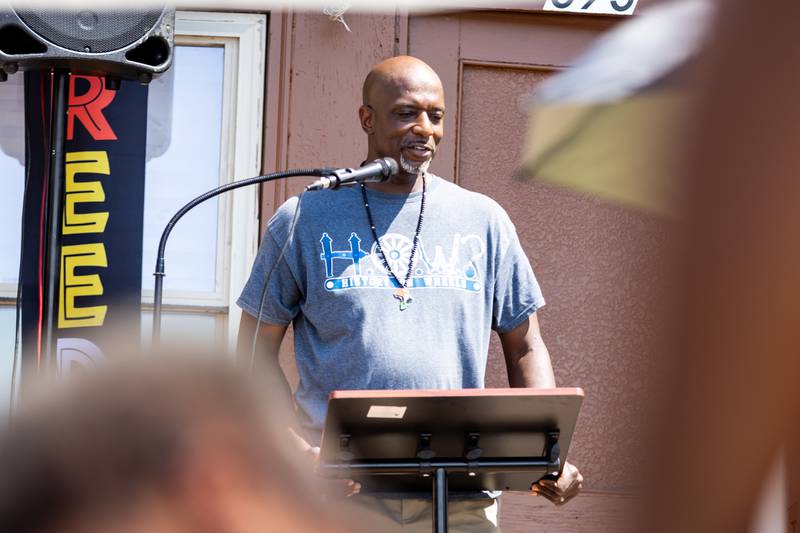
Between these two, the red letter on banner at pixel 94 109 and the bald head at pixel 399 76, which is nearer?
the bald head at pixel 399 76

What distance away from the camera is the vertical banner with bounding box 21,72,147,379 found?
16.2 ft

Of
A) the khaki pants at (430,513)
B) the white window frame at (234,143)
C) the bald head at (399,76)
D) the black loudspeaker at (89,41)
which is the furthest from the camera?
the white window frame at (234,143)

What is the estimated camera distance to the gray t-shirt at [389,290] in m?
3.32

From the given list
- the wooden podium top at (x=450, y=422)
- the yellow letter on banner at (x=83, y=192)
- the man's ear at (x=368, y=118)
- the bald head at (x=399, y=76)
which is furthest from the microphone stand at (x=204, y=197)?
the yellow letter on banner at (x=83, y=192)

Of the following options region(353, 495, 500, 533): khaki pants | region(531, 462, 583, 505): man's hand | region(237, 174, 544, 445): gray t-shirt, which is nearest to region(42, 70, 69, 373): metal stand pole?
region(237, 174, 544, 445): gray t-shirt

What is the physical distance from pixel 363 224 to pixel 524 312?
54 centimetres

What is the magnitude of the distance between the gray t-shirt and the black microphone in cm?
18

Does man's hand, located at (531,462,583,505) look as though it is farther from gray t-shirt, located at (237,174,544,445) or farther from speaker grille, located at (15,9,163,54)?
speaker grille, located at (15,9,163,54)

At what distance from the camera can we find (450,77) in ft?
17.3

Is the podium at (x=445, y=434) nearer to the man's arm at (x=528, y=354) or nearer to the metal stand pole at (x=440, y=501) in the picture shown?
the metal stand pole at (x=440, y=501)

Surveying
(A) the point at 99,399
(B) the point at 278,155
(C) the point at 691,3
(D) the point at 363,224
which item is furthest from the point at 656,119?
(B) the point at 278,155

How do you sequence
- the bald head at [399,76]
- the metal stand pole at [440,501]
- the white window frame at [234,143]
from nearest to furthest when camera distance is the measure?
the metal stand pole at [440,501], the bald head at [399,76], the white window frame at [234,143]

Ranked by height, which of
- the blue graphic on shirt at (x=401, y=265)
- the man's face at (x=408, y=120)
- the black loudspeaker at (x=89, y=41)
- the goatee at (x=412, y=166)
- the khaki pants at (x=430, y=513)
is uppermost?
the black loudspeaker at (x=89, y=41)

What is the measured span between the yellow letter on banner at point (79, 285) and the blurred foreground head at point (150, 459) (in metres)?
4.46
